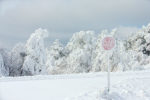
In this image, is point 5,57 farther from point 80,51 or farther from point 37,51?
point 80,51

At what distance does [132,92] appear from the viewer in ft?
25.5

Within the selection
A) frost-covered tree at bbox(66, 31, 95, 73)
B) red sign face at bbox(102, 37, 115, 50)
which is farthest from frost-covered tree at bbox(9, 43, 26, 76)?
red sign face at bbox(102, 37, 115, 50)

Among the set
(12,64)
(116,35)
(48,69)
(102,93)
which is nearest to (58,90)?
(102,93)

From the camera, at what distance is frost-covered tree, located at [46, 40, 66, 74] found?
2882 centimetres

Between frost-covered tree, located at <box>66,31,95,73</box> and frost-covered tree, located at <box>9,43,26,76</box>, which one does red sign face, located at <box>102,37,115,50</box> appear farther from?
frost-covered tree, located at <box>66,31,95,73</box>

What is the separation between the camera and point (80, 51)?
2875 centimetres

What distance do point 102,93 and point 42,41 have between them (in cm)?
2032

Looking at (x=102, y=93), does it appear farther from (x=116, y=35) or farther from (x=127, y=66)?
(x=116, y=35)

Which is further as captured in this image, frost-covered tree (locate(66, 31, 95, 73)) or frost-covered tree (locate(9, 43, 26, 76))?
frost-covered tree (locate(66, 31, 95, 73))

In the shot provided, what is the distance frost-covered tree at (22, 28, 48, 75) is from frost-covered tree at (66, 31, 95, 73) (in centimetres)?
410

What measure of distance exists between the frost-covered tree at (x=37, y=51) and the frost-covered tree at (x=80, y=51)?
13.5 ft

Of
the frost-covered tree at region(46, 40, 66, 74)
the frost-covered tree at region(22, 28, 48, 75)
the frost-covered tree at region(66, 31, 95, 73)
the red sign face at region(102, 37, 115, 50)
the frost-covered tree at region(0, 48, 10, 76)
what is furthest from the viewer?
the frost-covered tree at region(46, 40, 66, 74)

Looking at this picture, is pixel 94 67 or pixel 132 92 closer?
pixel 132 92

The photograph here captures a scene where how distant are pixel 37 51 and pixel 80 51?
589cm
